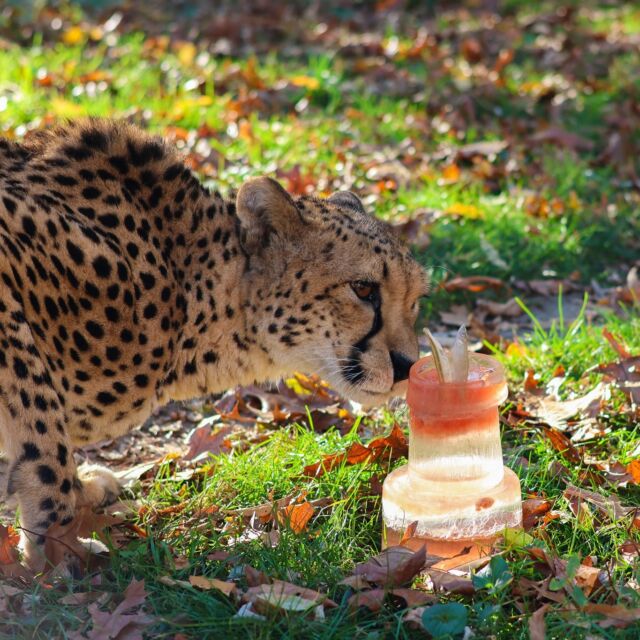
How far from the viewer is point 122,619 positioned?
3.41 m

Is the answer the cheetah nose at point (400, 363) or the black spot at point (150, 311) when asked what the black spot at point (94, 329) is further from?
the cheetah nose at point (400, 363)

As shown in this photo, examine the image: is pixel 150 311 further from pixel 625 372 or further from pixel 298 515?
pixel 625 372

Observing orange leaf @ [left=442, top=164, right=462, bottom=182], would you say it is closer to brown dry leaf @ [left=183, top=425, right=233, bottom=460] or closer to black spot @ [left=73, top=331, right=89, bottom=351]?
brown dry leaf @ [left=183, top=425, right=233, bottom=460]

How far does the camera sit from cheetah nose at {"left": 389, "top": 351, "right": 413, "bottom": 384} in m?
4.27

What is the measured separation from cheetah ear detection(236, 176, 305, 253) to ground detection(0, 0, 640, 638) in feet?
3.05

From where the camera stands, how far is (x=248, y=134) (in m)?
7.95

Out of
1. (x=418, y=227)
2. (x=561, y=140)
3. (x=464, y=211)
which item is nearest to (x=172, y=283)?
(x=418, y=227)

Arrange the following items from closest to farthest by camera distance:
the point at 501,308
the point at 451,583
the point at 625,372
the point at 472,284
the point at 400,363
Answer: the point at 451,583 → the point at 400,363 → the point at 625,372 → the point at 501,308 → the point at 472,284

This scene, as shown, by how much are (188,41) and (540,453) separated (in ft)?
23.8

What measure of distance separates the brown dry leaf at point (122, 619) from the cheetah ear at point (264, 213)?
144 cm

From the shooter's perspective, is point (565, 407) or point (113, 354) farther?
point (565, 407)

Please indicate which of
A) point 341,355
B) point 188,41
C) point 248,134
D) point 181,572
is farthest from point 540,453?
point 188,41

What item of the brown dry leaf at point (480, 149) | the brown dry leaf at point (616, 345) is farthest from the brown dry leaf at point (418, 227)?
the brown dry leaf at point (616, 345)

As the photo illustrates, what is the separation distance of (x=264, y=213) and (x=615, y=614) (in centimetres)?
194
